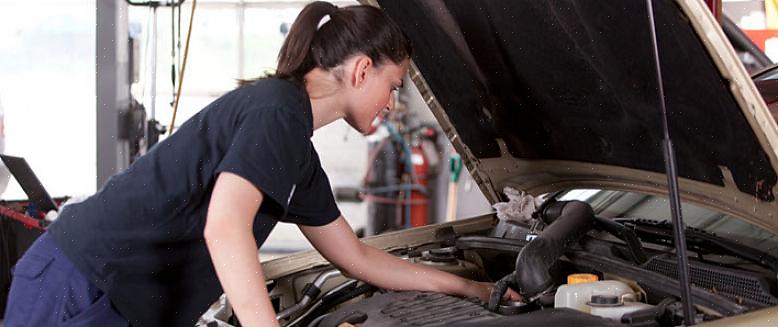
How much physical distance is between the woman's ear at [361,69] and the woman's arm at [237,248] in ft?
1.00

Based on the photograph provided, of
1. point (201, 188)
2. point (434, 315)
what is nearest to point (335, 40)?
point (201, 188)

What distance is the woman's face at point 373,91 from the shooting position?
5.87 feet

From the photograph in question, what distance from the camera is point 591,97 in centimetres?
225

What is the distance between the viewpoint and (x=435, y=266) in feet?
8.11

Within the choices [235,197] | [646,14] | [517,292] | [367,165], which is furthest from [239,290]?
[367,165]

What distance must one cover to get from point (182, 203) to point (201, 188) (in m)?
0.05

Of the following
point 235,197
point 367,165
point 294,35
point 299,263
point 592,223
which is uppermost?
point 294,35

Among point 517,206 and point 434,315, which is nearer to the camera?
point 434,315

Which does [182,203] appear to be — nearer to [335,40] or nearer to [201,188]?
[201,188]

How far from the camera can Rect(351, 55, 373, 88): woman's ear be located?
175 cm

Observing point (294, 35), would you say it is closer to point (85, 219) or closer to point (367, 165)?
point (85, 219)

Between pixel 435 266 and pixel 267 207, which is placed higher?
pixel 267 207

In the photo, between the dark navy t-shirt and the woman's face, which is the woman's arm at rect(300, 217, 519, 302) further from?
the woman's face

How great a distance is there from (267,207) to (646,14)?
2.73 ft
